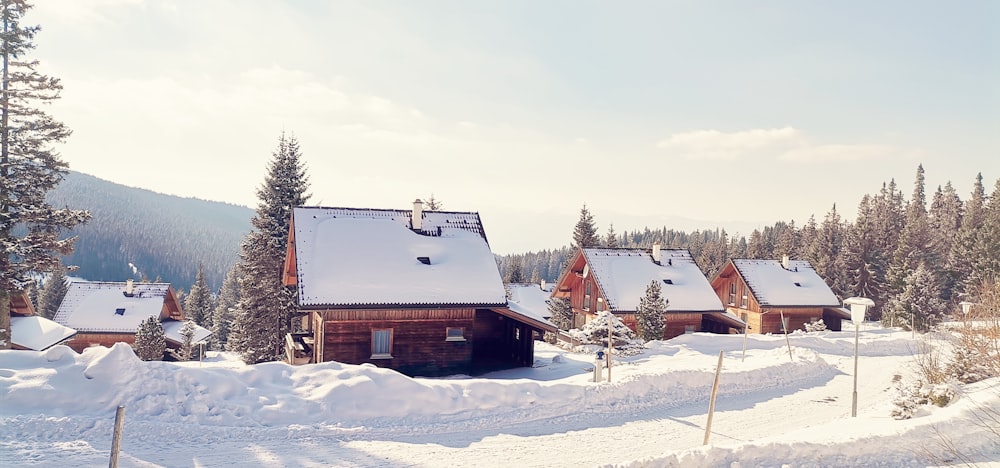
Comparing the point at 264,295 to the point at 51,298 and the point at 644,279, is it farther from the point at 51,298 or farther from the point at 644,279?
the point at 51,298

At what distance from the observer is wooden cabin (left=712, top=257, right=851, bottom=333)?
41719mm

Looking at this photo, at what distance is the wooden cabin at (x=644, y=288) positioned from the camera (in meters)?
35.9

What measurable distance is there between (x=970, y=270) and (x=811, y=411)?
203 feet

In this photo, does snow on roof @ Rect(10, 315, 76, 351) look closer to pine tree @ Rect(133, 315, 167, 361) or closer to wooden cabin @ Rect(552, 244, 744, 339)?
pine tree @ Rect(133, 315, 167, 361)

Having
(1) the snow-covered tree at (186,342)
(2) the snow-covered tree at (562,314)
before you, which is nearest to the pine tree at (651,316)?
(2) the snow-covered tree at (562,314)

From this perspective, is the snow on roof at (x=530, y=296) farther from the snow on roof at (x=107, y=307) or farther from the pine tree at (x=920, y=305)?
the snow on roof at (x=107, y=307)

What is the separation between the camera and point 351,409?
12.5m

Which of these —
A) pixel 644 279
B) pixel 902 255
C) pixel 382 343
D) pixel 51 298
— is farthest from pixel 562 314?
pixel 51 298

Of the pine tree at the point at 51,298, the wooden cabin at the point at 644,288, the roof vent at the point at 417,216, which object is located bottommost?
the pine tree at the point at 51,298

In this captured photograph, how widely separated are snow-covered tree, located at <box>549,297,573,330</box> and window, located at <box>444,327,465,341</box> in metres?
20.4

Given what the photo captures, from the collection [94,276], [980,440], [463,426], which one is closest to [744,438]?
[980,440]

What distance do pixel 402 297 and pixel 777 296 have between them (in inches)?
1300

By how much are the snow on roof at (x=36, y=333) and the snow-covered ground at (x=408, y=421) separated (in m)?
27.3

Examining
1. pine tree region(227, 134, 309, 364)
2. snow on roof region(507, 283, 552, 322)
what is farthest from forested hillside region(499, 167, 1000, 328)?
pine tree region(227, 134, 309, 364)
